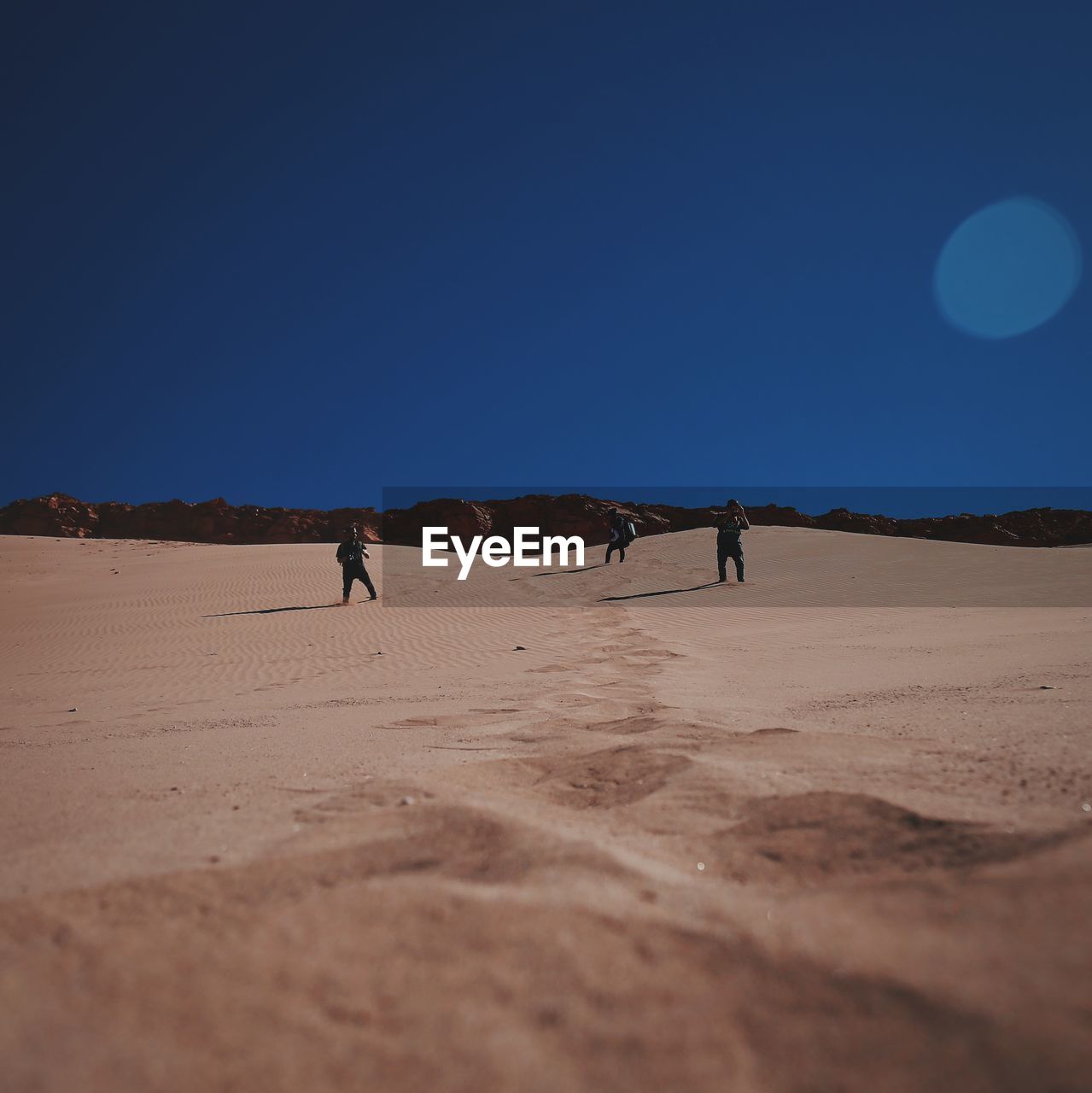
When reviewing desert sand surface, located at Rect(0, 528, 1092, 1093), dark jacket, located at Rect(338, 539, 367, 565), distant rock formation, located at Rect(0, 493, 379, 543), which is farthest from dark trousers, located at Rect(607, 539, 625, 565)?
distant rock formation, located at Rect(0, 493, 379, 543)

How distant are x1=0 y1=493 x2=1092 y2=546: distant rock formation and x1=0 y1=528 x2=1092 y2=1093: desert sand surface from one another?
6056 cm

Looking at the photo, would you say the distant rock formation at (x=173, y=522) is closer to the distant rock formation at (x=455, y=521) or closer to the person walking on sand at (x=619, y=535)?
the distant rock formation at (x=455, y=521)

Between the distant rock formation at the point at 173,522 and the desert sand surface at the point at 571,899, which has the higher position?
the distant rock formation at the point at 173,522

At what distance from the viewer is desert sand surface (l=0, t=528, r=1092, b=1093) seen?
935mm

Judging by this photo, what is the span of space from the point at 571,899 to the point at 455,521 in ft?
219

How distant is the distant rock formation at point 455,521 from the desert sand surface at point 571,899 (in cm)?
6056

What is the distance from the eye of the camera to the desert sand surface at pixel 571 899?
3.07ft

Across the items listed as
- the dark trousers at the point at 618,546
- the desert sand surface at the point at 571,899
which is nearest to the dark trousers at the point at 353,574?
the dark trousers at the point at 618,546

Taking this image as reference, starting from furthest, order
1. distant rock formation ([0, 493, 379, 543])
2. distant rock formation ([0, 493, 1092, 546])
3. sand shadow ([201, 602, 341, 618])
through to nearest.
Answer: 1. distant rock formation ([0, 493, 379, 543])
2. distant rock formation ([0, 493, 1092, 546])
3. sand shadow ([201, 602, 341, 618])

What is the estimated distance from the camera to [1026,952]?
1.02 m

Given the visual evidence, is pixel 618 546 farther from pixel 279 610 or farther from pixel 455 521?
pixel 455 521

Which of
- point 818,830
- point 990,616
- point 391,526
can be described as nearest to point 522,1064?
point 818,830

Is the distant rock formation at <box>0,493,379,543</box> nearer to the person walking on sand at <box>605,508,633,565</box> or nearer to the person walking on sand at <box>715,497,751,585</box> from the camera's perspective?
the person walking on sand at <box>605,508,633,565</box>

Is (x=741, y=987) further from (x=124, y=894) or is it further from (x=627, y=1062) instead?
(x=124, y=894)
